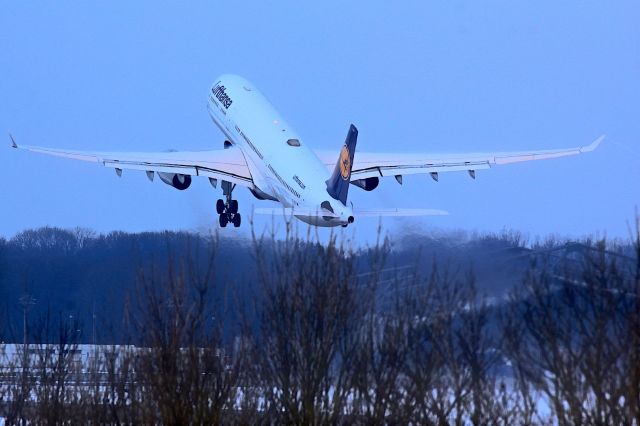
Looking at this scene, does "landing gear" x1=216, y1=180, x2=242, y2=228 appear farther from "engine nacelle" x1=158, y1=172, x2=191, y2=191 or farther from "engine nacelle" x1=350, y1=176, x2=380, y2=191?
"engine nacelle" x1=350, y1=176, x2=380, y2=191

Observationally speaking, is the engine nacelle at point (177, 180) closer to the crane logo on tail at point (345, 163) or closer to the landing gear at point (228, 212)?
the landing gear at point (228, 212)

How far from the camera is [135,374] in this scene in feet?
126

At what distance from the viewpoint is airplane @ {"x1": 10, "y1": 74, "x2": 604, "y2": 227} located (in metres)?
61.8

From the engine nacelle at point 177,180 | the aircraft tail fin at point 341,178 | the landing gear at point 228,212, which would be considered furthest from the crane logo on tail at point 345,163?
the engine nacelle at point 177,180

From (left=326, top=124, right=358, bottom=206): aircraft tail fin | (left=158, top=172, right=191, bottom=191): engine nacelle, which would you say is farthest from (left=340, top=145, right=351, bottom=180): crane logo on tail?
(left=158, top=172, right=191, bottom=191): engine nacelle

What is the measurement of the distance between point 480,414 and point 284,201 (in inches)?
1168

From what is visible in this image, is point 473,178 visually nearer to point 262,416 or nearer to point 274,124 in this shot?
point 274,124

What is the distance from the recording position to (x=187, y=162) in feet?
222

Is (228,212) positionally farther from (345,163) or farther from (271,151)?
(345,163)

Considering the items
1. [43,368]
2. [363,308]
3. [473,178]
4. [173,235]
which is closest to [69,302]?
[173,235]

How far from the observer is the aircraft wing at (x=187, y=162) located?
6562 centimetres

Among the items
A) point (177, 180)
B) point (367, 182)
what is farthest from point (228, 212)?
point (367, 182)

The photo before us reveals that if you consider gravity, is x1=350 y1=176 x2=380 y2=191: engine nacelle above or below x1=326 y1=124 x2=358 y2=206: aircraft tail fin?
above

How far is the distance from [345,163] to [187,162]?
31.4ft
